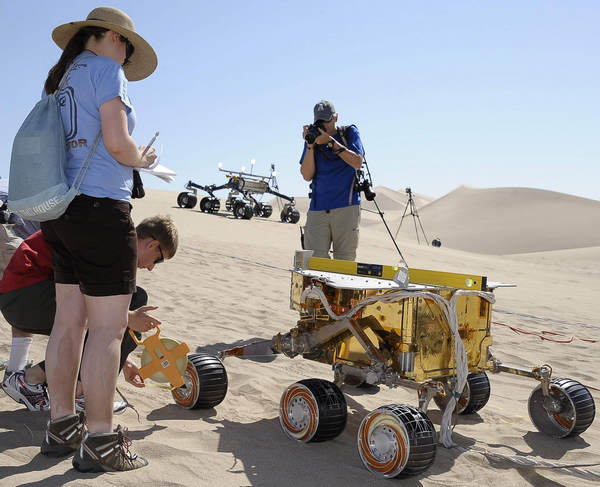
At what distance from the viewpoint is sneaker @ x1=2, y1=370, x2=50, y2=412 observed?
9.73 ft

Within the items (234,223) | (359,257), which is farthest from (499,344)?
(234,223)

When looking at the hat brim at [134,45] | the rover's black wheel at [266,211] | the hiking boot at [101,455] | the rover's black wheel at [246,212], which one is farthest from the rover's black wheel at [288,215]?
the hiking boot at [101,455]

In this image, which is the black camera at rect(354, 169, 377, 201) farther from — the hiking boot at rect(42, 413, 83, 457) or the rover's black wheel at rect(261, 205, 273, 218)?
the rover's black wheel at rect(261, 205, 273, 218)

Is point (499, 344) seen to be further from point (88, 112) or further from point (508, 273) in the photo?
point (508, 273)

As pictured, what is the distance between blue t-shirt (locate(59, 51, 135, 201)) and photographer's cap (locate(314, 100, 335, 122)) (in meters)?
2.47

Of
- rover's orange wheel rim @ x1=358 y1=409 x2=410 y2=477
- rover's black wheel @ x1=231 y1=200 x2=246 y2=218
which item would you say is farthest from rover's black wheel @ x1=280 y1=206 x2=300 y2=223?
rover's orange wheel rim @ x1=358 y1=409 x2=410 y2=477

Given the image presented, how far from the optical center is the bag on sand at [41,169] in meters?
2.21

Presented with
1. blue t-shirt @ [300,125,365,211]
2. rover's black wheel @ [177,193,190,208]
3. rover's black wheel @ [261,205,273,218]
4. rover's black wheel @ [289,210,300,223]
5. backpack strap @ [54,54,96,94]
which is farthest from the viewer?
rover's black wheel @ [261,205,273,218]

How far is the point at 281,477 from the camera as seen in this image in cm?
246

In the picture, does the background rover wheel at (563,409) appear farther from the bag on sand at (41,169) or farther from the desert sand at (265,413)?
the bag on sand at (41,169)

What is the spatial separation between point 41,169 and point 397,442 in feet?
5.80

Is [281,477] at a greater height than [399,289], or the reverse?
[399,289]

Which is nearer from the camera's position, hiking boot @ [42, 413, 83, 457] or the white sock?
hiking boot @ [42, 413, 83, 457]

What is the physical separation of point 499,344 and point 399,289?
3303 millimetres
